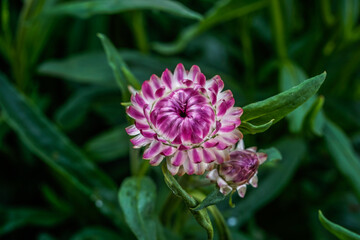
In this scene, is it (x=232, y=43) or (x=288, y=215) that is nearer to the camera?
(x=288, y=215)

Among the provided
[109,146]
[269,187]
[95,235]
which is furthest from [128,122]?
[269,187]

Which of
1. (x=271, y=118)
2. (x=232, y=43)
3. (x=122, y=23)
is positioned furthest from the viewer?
(x=232, y=43)

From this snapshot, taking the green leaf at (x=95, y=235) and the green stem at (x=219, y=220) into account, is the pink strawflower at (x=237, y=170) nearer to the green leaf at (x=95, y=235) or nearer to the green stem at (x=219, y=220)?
the green stem at (x=219, y=220)

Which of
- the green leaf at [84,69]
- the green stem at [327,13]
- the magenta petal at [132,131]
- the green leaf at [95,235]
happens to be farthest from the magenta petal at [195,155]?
the green stem at [327,13]

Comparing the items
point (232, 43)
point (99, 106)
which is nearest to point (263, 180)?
point (99, 106)

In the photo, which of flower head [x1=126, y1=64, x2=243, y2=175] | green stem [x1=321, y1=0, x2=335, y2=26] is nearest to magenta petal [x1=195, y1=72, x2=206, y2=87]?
flower head [x1=126, y1=64, x2=243, y2=175]

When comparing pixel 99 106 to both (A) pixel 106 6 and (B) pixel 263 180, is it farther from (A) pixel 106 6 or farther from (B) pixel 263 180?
(B) pixel 263 180
